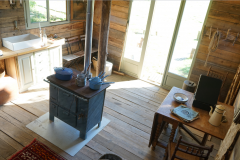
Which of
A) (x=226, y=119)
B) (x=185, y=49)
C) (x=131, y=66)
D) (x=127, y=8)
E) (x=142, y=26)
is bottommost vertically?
(x=131, y=66)

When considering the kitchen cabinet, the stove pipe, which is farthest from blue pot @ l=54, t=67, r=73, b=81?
the kitchen cabinet

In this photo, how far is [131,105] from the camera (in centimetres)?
440

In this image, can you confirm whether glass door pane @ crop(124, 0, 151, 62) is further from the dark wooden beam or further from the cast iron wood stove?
the cast iron wood stove

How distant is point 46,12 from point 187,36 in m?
3.45

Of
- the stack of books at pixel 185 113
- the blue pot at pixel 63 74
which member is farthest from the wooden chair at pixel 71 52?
the stack of books at pixel 185 113

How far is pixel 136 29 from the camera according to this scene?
5.27 meters

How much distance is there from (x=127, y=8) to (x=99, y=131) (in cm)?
333

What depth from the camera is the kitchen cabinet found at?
4094mm

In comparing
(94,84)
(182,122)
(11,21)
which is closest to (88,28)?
(94,84)

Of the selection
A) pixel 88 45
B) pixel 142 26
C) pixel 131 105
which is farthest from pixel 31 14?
pixel 131 105

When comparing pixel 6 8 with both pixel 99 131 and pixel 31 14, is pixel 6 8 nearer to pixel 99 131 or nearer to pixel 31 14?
pixel 31 14

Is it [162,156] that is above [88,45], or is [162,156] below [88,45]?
below

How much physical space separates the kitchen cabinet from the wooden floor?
24 centimetres

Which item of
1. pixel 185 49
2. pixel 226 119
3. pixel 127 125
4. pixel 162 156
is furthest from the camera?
pixel 185 49
